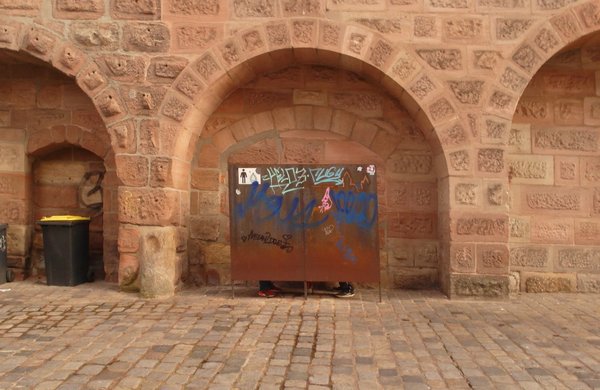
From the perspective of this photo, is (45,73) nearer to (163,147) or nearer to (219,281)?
(163,147)

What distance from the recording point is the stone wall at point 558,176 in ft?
18.4

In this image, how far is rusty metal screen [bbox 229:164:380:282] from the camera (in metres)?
4.94

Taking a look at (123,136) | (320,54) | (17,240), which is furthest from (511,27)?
(17,240)

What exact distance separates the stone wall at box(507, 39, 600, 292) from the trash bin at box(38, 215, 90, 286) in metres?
5.32

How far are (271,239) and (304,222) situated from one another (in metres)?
0.40

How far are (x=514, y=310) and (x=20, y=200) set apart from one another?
601 cm

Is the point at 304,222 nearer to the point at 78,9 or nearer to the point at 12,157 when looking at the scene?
the point at 78,9

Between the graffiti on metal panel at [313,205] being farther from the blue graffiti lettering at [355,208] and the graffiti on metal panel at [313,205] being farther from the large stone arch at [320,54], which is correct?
the large stone arch at [320,54]

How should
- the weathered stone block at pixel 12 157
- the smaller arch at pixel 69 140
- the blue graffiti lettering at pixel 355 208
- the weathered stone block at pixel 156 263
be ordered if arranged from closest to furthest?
the blue graffiti lettering at pixel 355 208
the weathered stone block at pixel 156 263
the smaller arch at pixel 69 140
the weathered stone block at pixel 12 157

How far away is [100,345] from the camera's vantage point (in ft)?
11.3

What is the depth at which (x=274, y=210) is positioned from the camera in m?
5.04

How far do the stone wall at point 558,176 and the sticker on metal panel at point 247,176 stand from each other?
3107 mm

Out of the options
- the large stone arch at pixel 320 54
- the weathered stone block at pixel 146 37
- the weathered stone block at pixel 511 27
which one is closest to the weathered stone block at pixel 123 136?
the large stone arch at pixel 320 54

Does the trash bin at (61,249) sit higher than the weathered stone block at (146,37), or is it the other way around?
the weathered stone block at (146,37)
